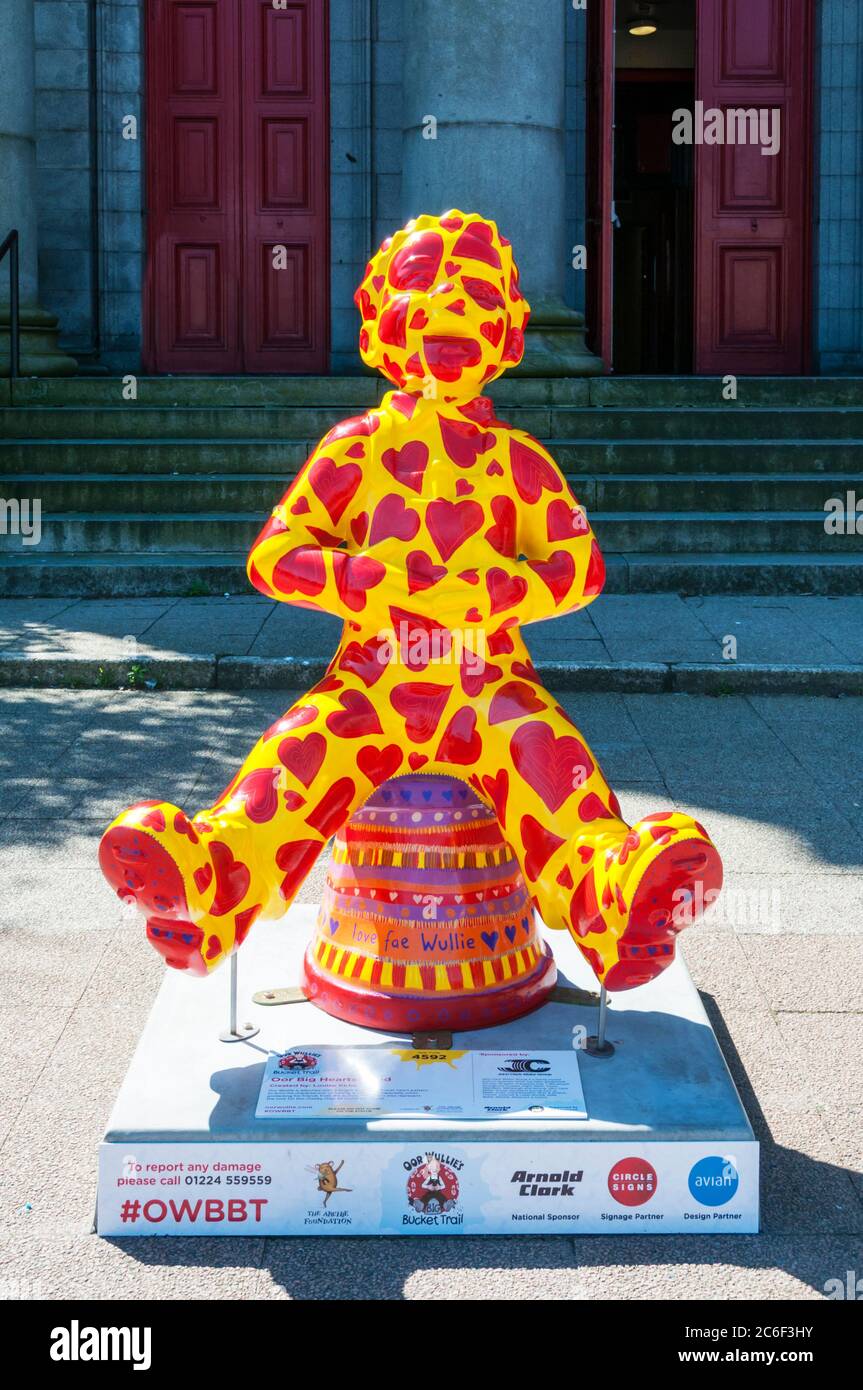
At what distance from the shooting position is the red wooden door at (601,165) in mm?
11797

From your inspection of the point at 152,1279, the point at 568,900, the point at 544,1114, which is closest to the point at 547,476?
the point at 568,900

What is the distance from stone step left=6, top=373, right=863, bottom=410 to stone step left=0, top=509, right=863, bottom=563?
1.43 m

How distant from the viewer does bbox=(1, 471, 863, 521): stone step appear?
10.5 metres

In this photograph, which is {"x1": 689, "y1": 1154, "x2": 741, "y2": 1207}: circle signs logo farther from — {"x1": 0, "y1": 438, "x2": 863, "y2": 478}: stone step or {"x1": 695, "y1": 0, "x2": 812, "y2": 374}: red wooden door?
{"x1": 695, "y1": 0, "x2": 812, "y2": 374}: red wooden door

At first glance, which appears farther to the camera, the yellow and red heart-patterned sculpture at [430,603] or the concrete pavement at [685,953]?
the yellow and red heart-patterned sculpture at [430,603]

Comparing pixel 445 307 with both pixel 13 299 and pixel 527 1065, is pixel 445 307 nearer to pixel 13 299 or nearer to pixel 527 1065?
pixel 527 1065

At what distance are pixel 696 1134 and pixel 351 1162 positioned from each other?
0.69 m

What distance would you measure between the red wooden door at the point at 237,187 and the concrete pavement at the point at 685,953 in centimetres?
660

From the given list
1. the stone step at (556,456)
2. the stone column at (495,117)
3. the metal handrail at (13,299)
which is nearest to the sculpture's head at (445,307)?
the stone step at (556,456)

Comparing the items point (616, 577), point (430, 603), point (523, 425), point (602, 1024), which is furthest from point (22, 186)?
point (602, 1024)

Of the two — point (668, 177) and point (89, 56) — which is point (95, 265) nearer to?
point (89, 56)

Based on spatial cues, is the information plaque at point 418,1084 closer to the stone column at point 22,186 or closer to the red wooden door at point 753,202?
the stone column at point 22,186

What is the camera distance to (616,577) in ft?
32.0

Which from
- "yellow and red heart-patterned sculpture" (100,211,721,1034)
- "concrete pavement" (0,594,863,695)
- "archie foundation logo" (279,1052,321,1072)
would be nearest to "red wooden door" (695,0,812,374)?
"concrete pavement" (0,594,863,695)
